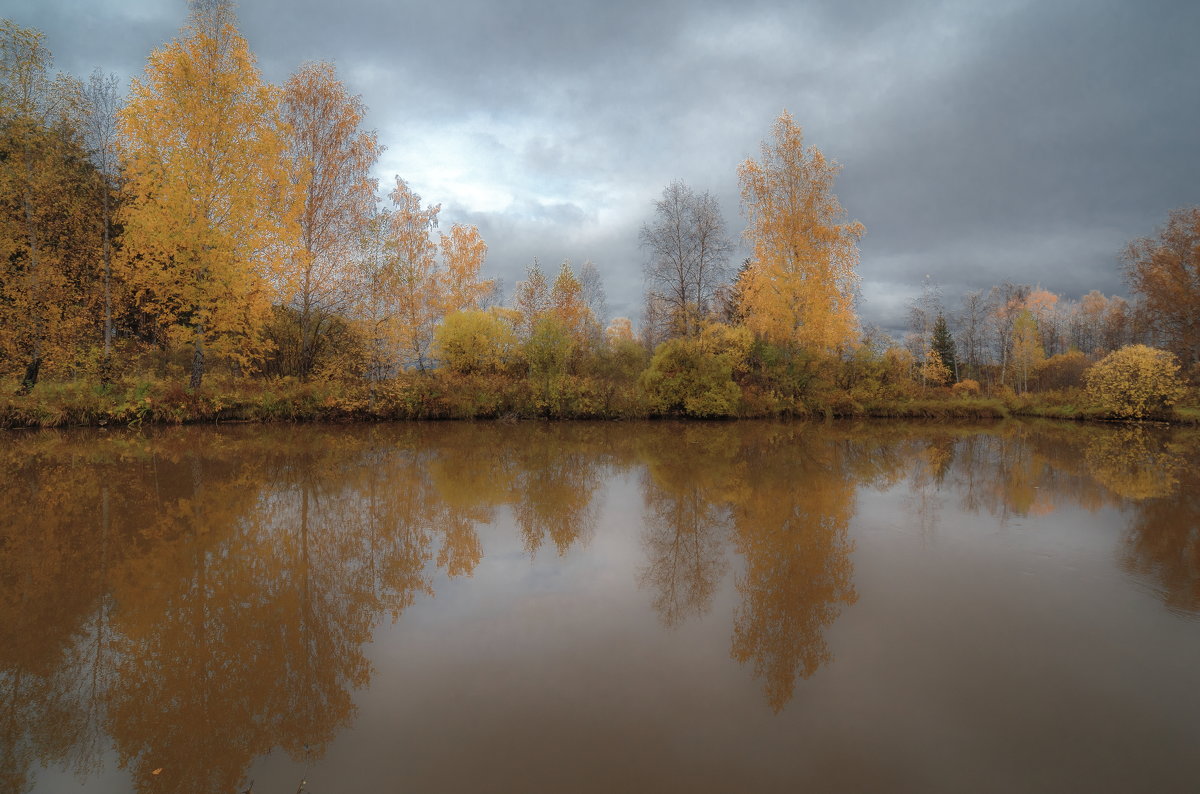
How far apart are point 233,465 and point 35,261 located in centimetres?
1213

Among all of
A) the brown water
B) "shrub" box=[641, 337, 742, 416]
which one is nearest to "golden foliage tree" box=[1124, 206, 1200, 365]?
"shrub" box=[641, 337, 742, 416]

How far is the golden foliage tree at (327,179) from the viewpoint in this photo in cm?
1805

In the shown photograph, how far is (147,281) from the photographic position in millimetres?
15430

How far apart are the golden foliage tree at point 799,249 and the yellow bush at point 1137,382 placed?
10731 mm

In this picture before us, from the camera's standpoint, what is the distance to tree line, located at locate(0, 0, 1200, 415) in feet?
50.0

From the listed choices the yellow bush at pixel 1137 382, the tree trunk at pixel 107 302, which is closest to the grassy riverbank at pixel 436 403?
the tree trunk at pixel 107 302

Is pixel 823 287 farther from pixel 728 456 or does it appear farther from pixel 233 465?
pixel 233 465

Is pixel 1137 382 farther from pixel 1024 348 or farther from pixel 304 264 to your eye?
pixel 304 264

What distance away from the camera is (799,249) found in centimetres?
2216

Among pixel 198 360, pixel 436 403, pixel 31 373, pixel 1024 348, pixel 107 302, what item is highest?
pixel 1024 348

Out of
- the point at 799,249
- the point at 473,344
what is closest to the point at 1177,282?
the point at 799,249

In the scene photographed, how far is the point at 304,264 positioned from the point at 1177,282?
37.0 metres

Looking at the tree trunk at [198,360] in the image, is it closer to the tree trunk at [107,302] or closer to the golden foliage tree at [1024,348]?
the tree trunk at [107,302]

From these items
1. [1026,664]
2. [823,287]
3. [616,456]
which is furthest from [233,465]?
[823,287]
